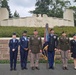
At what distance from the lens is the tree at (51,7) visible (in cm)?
4369

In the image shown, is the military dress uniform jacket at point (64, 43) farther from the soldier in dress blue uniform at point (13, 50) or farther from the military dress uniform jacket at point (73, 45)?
the soldier in dress blue uniform at point (13, 50)

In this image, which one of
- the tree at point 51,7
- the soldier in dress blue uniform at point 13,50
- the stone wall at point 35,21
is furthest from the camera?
the tree at point 51,7

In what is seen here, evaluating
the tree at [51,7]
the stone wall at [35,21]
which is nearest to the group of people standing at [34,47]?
the stone wall at [35,21]

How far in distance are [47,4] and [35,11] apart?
254 cm

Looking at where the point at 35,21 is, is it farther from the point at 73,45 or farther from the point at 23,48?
the point at 23,48

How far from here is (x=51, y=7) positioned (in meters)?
46.0

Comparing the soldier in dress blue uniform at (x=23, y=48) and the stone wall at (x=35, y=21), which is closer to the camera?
the soldier in dress blue uniform at (x=23, y=48)

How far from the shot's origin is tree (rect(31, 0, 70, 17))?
43.7 metres

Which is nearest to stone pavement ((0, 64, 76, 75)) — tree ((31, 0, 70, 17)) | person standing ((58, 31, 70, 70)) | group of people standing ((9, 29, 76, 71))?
group of people standing ((9, 29, 76, 71))

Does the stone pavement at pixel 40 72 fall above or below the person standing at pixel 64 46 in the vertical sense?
below

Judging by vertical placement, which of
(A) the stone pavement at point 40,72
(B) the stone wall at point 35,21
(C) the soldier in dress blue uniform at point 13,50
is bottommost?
(A) the stone pavement at point 40,72

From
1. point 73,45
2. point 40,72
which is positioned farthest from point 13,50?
point 73,45

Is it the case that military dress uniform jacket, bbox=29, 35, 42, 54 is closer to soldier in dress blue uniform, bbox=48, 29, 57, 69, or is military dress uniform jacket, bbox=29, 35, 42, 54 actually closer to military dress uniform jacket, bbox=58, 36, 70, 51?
soldier in dress blue uniform, bbox=48, 29, 57, 69

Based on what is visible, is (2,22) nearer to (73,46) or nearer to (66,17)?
(66,17)
